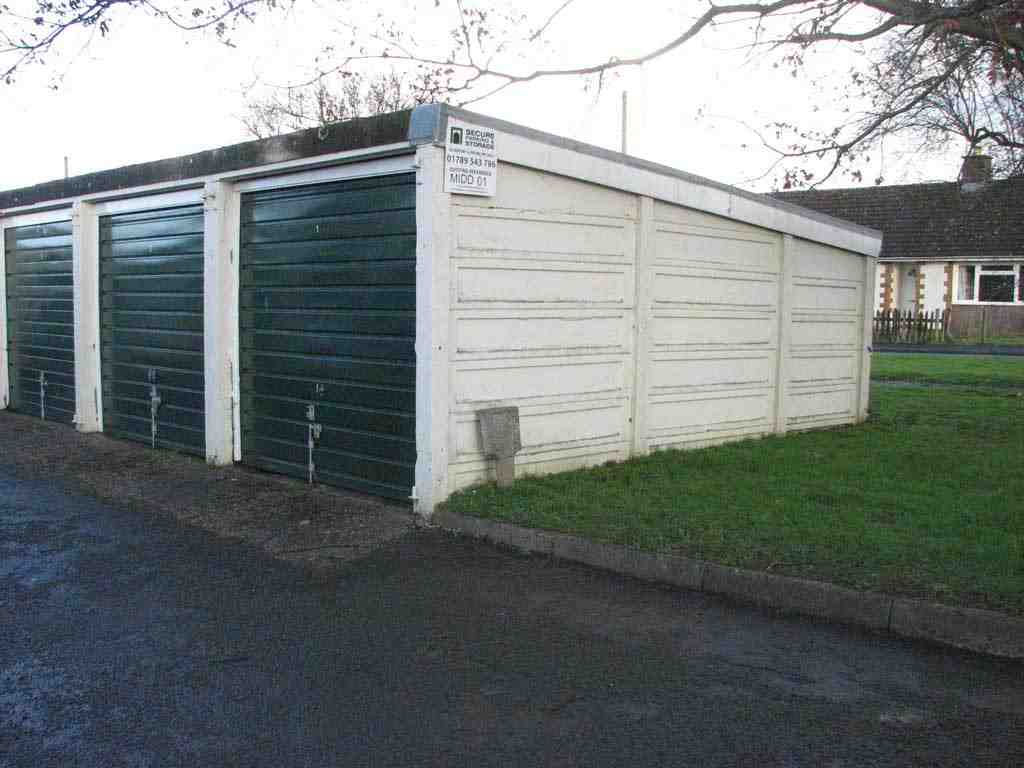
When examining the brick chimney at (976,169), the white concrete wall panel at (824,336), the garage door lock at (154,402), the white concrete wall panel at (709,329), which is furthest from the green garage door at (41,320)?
the brick chimney at (976,169)

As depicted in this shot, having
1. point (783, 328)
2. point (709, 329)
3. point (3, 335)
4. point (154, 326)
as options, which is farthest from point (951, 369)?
point (3, 335)

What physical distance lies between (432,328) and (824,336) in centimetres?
687

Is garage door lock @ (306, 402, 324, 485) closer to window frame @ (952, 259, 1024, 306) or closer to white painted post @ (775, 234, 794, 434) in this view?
white painted post @ (775, 234, 794, 434)

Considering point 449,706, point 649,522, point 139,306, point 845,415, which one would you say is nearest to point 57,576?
point 449,706

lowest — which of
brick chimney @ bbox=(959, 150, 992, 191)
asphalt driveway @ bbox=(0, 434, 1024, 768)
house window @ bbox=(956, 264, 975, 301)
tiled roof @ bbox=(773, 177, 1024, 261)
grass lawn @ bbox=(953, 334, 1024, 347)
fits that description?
asphalt driveway @ bbox=(0, 434, 1024, 768)

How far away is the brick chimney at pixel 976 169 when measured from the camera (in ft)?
37.8

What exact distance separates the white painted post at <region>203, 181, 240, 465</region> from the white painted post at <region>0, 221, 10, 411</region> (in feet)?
21.9

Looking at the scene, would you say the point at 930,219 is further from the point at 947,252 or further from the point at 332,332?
the point at 332,332

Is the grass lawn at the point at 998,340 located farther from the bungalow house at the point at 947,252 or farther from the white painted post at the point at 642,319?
the white painted post at the point at 642,319

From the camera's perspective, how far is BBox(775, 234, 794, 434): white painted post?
12.3 m

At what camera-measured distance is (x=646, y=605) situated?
6.25 m

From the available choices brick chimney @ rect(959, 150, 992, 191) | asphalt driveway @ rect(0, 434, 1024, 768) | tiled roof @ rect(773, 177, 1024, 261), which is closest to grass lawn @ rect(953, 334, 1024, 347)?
tiled roof @ rect(773, 177, 1024, 261)

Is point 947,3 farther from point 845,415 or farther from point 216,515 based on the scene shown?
point 216,515

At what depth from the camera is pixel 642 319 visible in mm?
10344
